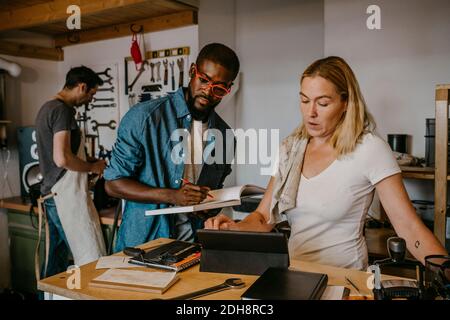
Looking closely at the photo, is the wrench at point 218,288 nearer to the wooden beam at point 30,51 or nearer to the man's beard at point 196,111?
the man's beard at point 196,111

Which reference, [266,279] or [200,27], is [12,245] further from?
[266,279]

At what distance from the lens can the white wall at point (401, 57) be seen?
8.84ft

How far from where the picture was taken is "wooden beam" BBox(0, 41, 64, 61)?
3.71 m

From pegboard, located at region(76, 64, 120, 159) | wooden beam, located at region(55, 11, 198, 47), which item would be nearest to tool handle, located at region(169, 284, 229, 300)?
wooden beam, located at region(55, 11, 198, 47)

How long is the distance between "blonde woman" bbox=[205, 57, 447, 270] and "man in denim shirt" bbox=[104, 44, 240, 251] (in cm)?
45

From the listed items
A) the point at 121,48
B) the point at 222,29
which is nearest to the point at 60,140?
the point at 121,48

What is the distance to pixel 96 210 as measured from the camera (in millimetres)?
3082

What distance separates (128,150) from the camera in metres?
1.88

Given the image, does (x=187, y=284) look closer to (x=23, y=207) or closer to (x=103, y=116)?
(x=23, y=207)

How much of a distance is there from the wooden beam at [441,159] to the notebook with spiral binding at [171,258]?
53.9 inches

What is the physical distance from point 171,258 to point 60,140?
1.80 metres

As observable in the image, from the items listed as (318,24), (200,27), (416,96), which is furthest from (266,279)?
(318,24)
